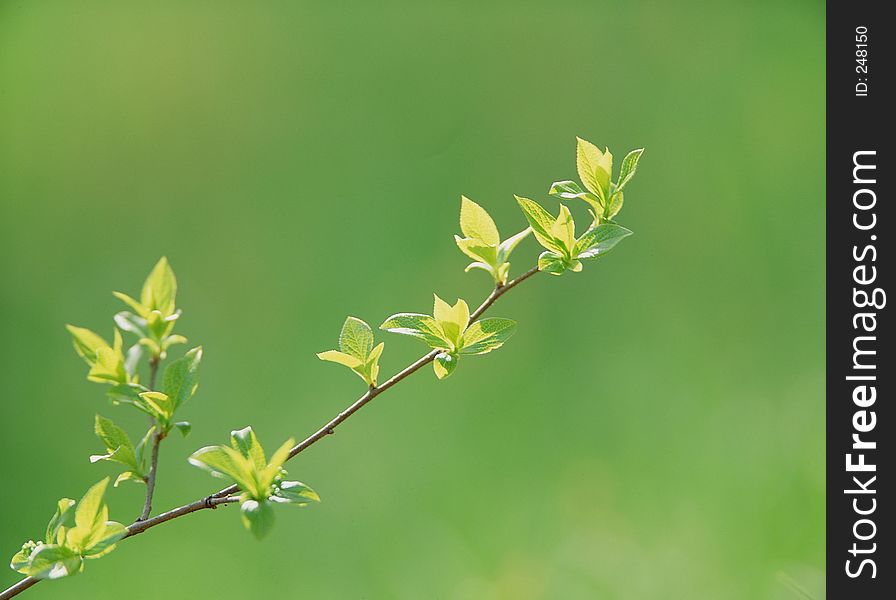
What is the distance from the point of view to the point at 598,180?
0.46 m

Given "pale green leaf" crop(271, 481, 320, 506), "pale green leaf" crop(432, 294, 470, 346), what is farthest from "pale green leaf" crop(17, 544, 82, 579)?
"pale green leaf" crop(432, 294, 470, 346)

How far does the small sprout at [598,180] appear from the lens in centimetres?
46

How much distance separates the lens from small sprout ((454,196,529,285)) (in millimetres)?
469

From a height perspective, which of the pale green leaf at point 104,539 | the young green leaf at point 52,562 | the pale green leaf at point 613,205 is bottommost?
the young green leaf at point 52,562

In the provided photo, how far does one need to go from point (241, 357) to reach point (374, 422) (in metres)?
0.24

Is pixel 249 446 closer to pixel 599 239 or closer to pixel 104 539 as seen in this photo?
pixel 104 539

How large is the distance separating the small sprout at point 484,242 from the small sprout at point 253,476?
0.51ft

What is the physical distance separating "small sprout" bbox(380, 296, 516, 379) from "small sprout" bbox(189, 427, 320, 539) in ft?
0.30
